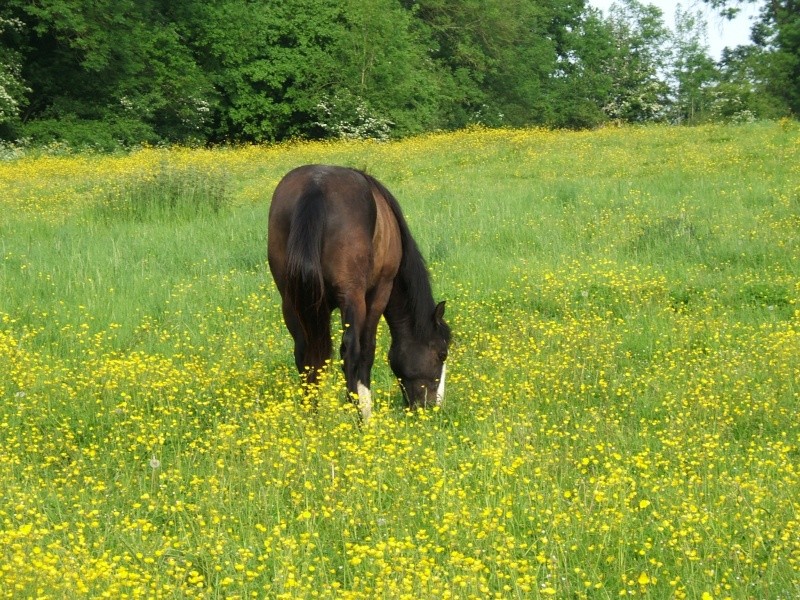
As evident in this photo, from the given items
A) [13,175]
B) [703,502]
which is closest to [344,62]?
[13,175]

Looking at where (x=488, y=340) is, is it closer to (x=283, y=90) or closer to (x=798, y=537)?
(x=798, y=537)

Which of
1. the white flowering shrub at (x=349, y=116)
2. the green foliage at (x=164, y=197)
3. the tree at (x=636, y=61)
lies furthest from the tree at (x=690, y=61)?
the green foliage at (x=164, y=197)

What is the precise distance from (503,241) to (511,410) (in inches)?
228

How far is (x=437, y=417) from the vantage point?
653 centimetres

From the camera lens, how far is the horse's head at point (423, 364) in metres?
6.85

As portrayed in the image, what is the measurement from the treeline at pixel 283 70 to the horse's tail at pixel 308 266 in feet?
90.9

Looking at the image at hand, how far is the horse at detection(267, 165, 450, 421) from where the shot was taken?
6098mm

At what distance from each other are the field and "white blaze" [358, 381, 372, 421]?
0.17 m

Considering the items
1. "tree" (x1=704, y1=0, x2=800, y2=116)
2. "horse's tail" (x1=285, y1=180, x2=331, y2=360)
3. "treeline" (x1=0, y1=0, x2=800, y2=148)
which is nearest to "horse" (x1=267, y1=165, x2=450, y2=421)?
"horse's tail" (x1=285, y1=180, x2=331, y2=360)

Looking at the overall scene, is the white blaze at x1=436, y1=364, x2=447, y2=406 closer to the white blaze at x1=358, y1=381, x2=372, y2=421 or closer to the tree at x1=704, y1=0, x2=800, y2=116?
the white blaze at x1=358, y1=381, x2=372, y2=421

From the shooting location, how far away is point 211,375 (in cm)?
721

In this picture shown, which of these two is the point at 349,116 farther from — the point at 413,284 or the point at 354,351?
the point at 354,351

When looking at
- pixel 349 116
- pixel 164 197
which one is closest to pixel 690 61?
pixel 349 116

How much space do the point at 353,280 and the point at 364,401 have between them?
32.0 inches
